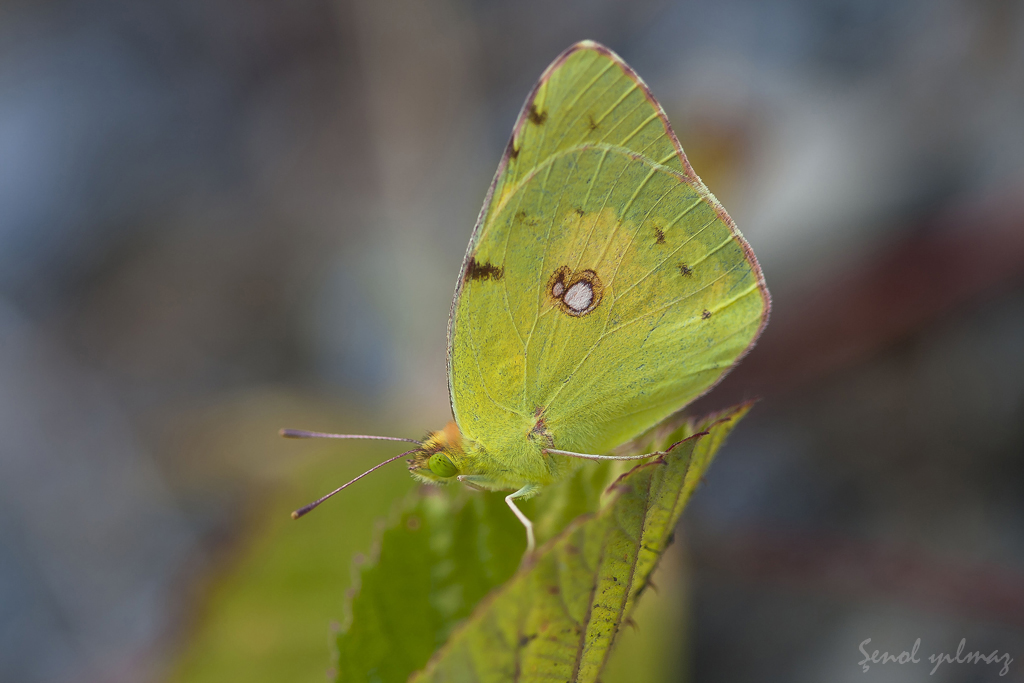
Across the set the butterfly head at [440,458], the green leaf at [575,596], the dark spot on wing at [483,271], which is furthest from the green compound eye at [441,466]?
the green leaf at [575,596]

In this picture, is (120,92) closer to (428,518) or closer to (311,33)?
(311,33)

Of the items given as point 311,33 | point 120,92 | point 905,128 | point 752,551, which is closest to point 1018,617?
point 752,551

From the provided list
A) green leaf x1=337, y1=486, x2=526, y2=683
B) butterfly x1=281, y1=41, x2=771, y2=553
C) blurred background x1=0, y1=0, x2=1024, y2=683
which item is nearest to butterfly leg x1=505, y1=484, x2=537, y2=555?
green leaf x1=337, y1=486, x2=526, y2=683

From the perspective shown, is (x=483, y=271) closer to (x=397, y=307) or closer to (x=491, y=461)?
(x=491, y=461)

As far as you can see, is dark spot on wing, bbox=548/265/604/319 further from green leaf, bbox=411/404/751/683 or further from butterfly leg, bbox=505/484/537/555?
green leaf, bbox=411/404/751/683

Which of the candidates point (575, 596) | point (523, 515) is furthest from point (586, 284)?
point (575, 596)

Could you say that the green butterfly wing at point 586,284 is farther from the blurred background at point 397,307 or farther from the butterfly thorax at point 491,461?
the blurred background at point 397,307
